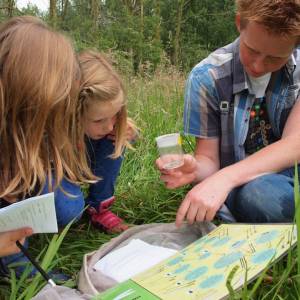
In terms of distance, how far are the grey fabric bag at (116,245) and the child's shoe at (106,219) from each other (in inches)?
9.9

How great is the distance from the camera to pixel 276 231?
1.38 meters

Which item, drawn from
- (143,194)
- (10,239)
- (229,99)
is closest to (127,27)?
(143,194)

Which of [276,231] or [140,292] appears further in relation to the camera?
[276,231]

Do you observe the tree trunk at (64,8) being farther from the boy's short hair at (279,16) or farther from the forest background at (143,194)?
the boy's short hair at (279,16)

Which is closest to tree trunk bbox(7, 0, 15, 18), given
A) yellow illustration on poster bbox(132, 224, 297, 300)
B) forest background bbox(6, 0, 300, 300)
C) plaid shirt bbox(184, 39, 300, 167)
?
forest background bbox(6, 0, 300, 300)

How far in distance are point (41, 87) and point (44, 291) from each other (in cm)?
65

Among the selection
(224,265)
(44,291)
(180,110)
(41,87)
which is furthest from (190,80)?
(180,110)

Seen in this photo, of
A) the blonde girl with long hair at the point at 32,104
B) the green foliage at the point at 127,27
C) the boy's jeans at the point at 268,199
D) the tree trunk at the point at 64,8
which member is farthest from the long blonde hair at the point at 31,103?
the tree trunk at the point at 64,8

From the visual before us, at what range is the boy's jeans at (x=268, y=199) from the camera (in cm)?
161

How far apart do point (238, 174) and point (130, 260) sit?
52cm

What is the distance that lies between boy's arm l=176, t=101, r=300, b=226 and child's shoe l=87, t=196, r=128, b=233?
50cm

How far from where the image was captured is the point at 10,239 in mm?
1422

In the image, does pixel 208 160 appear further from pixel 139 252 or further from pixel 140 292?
pixel 140 292

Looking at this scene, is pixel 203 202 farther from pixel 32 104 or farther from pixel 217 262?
pixel 32 104
